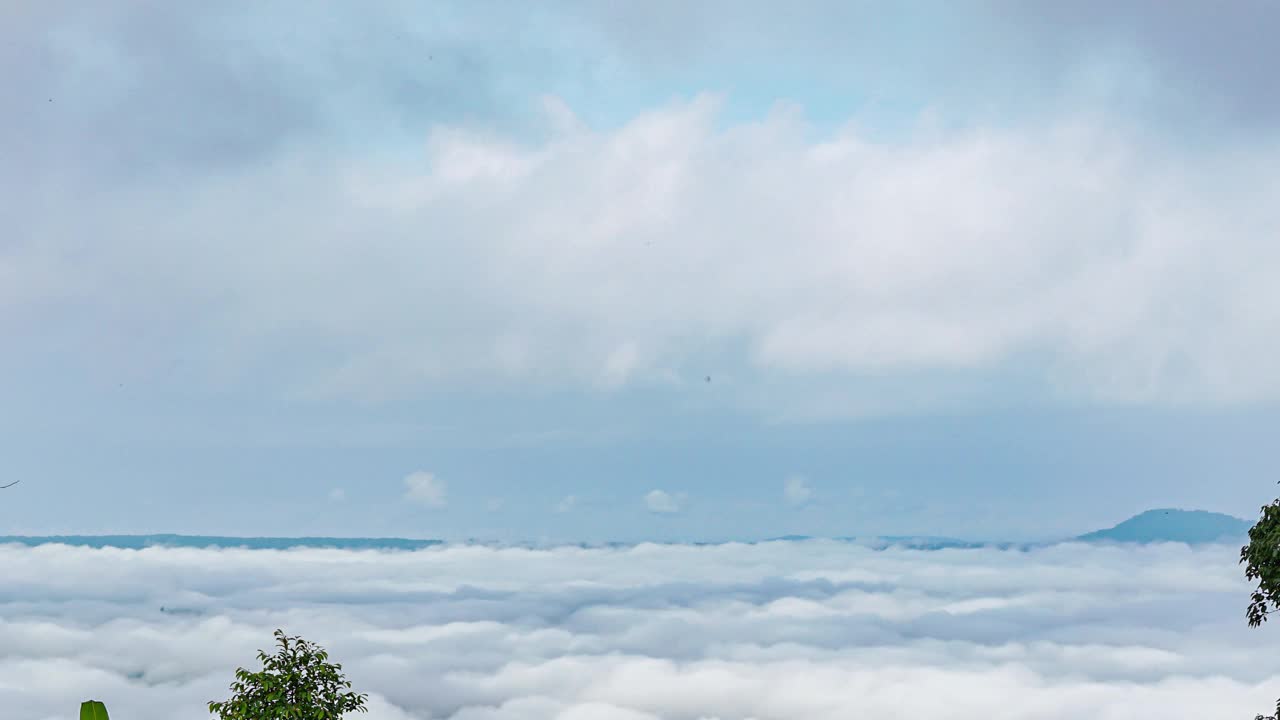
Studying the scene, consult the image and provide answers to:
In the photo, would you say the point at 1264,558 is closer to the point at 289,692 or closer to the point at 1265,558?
the point at 1265,558

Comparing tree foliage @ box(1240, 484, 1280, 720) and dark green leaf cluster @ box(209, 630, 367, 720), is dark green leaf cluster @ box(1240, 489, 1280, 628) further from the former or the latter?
dark green leaf cluster @ box(209, 630, 367, 720)

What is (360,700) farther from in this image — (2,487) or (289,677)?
(2,487)

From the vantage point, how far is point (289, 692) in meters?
39.1

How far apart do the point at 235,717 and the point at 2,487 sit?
629 inches

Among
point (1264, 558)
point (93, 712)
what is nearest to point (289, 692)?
point (93, 712)

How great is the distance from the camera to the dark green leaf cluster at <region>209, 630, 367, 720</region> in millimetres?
38375

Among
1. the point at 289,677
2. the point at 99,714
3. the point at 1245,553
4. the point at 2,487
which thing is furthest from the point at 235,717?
the point at 1245,553

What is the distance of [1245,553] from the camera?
38.9 m

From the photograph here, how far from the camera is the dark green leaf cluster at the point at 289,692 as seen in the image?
126 ft

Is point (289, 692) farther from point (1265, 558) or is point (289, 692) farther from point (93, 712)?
point (1265, 558)

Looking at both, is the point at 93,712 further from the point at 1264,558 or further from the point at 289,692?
the point at 1264,558

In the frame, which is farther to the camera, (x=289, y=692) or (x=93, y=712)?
(x=289, y=692)

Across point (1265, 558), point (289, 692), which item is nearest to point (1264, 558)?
point (1265, 558)

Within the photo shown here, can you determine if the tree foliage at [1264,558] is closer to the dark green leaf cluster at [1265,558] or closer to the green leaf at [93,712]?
the dark green leaf cluster at [1265,558]
